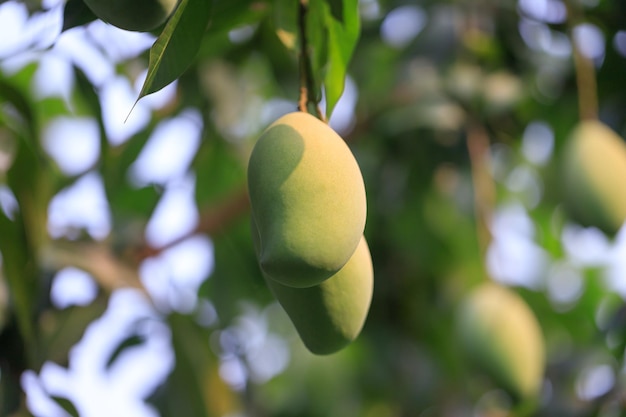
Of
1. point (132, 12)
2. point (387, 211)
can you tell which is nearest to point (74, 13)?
point (132, 12)

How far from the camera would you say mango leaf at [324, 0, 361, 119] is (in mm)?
531

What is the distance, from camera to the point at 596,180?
0.76m

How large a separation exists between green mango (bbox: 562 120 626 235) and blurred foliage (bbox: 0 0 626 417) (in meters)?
0.05

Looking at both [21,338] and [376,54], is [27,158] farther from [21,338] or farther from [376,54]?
[376,54]

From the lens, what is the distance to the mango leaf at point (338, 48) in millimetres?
531

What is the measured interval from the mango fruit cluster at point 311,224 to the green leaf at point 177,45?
55 millimetres

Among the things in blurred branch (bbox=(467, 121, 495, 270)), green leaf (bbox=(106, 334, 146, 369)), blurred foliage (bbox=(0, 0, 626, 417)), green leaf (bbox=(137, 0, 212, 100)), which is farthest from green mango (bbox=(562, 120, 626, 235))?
green leaf (bbox=(106, 334, 146, 369))

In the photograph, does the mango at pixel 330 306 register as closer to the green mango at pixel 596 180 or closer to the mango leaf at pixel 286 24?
the mango leaf at pixel 286 24

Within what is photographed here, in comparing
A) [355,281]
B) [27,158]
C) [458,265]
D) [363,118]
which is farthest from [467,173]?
[355,281]

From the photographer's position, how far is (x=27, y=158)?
728 mm

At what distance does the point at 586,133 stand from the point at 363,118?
48 centimetres

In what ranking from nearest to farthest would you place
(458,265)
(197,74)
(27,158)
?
1. (27,158)
2. (197,74)
3. (458,265)

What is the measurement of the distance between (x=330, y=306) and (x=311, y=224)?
69 millimetres

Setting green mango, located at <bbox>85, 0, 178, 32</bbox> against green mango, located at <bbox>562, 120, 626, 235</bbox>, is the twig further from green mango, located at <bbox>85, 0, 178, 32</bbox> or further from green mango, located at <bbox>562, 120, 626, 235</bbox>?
green mango, located at <bbox>562, 120, 626, 235</bbox>
